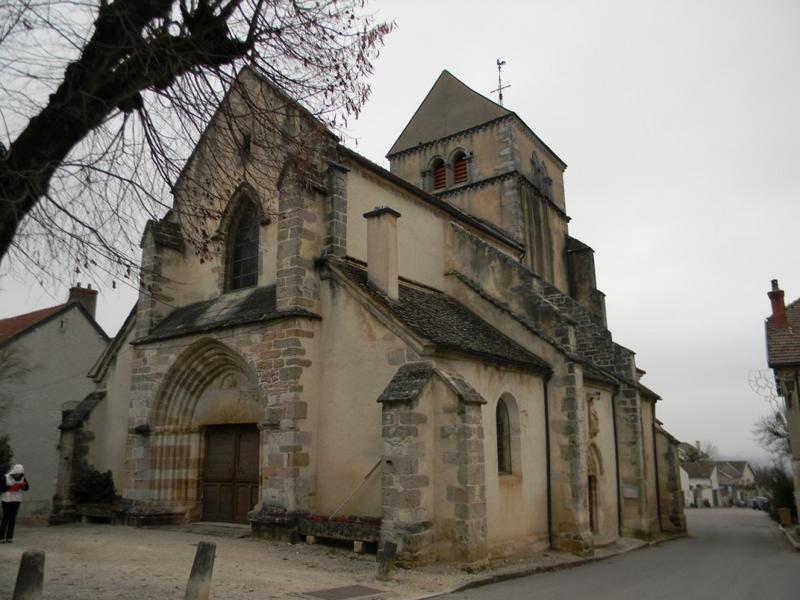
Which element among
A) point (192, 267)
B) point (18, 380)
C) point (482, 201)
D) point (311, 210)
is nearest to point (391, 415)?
point (311, 210)

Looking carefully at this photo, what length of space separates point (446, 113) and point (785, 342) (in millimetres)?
15176

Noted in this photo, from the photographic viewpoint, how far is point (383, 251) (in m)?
12.7

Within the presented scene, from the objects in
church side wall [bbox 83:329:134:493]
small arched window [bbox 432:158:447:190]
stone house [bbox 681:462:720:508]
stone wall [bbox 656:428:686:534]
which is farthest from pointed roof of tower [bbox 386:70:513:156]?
stone house [bbox 681:462:720:508]

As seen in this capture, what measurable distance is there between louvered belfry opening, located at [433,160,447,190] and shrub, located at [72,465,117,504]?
16.2 m

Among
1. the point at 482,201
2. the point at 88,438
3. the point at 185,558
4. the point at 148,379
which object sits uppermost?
the point at 482,201

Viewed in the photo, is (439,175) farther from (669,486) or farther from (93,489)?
(93,489)

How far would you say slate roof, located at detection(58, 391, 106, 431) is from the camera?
15.7 m

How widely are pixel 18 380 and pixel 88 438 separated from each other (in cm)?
1009

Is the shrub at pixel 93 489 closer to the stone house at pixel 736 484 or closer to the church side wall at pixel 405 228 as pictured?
the church side wall at pixel 405 228

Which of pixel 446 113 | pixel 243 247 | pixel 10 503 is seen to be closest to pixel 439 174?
pixel 446 113

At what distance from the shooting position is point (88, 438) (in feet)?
51.8

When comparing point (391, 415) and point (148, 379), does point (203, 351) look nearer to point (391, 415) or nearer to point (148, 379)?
point (148, 379)

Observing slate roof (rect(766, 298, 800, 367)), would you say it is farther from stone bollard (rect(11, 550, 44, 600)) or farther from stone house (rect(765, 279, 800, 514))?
stone bollard (rect(11, 550, 44, 600))

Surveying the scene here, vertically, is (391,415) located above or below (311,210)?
below
